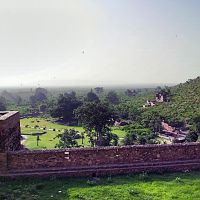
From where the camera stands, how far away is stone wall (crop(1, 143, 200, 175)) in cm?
1146

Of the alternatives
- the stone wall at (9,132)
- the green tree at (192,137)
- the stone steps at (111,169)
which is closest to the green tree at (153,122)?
the green tree at (192,137)

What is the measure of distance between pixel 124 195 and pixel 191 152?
3640mm

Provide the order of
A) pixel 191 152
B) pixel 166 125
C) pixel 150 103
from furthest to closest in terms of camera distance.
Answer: pixel 150 103 < pixel 166 125 < pixel 191 152

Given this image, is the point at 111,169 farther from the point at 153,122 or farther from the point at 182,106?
the point at 182,106

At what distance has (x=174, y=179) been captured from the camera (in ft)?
36.7

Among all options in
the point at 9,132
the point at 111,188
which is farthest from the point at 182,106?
the point at 111,188

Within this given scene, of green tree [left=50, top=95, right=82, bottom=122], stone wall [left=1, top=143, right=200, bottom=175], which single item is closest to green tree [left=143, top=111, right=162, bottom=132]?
green tree [left=50, top=95, right=82, bottom=122]

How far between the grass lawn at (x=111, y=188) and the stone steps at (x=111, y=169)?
10.7 inches

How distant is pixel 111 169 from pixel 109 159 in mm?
343

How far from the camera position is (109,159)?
39.0 feet

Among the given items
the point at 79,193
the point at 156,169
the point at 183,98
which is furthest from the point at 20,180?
the point at 183,98

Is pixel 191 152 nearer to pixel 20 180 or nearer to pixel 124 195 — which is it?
pixel 124 195

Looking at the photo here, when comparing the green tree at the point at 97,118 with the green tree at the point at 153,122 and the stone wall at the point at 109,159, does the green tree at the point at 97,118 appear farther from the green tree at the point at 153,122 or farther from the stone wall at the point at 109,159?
the stone wall at the point at 109,159

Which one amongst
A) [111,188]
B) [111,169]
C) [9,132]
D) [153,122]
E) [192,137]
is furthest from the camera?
[153,122]
